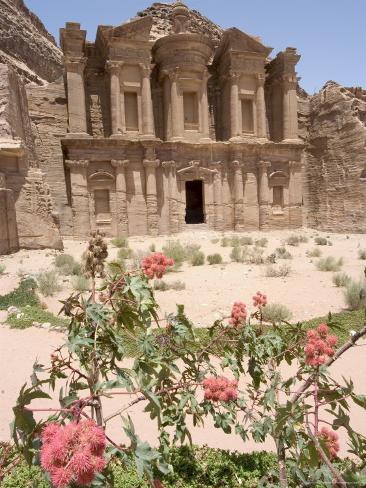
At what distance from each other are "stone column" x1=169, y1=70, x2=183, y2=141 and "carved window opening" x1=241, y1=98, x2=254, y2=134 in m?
4.24

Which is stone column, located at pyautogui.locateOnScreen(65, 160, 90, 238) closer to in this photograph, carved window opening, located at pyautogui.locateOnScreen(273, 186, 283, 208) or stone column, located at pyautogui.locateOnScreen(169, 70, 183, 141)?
stone column, located at pyautogui.locateOnScreen(169, 70, 183, 141)

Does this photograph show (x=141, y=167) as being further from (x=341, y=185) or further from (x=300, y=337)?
(x=300, y=337)

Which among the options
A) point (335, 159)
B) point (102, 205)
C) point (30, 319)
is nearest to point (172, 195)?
point (102, 205)

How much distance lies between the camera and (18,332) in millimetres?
6344

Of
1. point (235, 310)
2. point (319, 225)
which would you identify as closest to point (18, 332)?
point (235, 310)

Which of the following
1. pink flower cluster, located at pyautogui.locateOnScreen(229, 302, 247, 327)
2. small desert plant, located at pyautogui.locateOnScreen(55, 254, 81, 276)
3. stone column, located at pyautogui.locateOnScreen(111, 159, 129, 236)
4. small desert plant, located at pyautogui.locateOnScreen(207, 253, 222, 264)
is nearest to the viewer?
pink flower cluster, located at pyautogui.locateOnScreen(229, 302, 247, 327)

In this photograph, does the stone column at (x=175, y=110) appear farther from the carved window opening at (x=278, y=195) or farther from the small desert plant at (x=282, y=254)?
the small desert plant at (x=282, y=254)

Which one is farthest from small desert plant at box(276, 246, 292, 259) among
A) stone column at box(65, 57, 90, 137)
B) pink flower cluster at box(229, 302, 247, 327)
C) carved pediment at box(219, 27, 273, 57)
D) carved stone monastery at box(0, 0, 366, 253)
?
carved pediment at box(219, 27, 273, 57)

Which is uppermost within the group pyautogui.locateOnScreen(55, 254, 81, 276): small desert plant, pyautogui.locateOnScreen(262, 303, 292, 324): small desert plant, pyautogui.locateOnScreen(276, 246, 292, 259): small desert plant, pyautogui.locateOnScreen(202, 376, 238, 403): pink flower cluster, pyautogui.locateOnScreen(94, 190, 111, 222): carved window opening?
pyautogui.locateOnScreen(94, 190, 111, 222): carved window opening

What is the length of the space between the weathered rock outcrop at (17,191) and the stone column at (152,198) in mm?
6807

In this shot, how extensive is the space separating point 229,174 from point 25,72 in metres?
14.4

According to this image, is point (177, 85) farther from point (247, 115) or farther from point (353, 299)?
point (353, 299)

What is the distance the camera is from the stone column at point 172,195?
19750 mm

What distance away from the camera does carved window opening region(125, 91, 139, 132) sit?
20.3 metres
